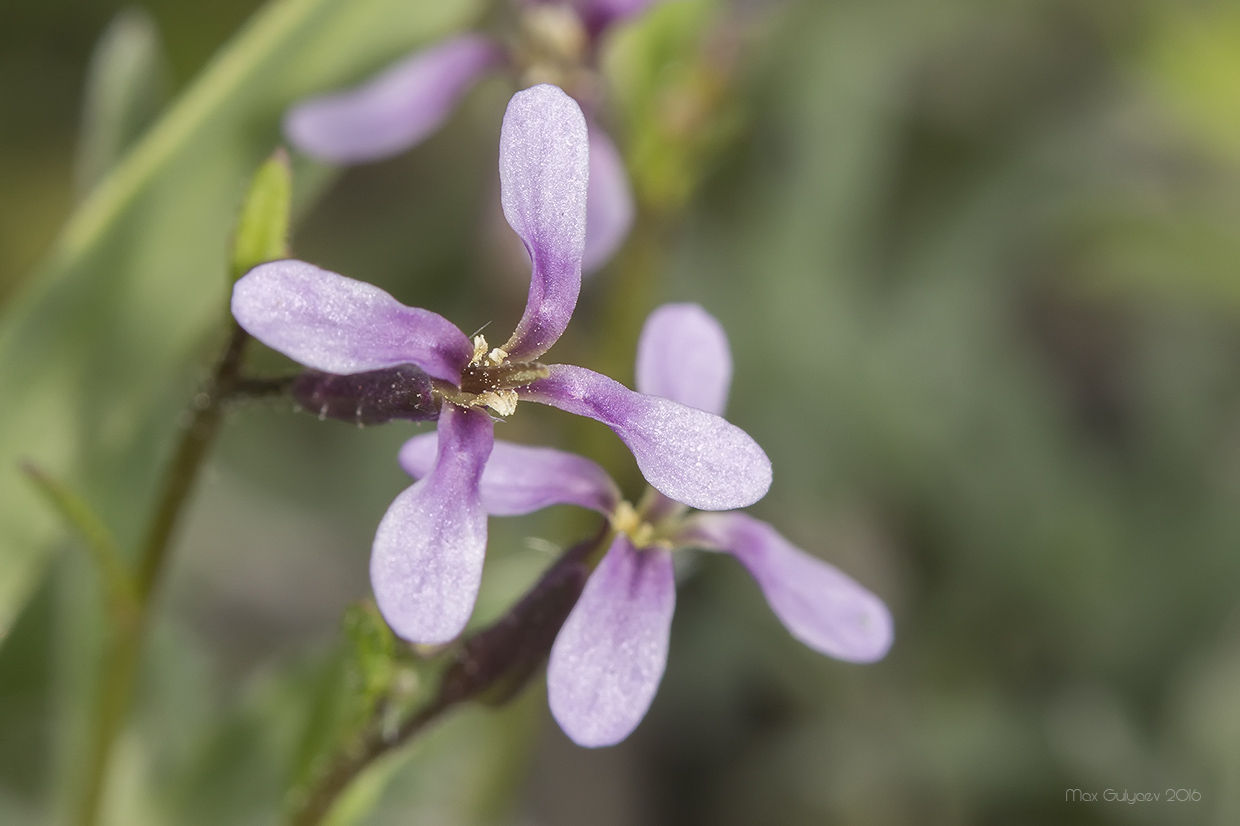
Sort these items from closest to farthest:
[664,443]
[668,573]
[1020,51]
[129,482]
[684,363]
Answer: [664,443] → [668,573] → [684,363] → [129,482] → [1020,51]

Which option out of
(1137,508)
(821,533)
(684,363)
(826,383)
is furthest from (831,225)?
(684,363)

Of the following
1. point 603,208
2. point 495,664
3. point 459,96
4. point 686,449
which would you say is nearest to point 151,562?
point 495,664

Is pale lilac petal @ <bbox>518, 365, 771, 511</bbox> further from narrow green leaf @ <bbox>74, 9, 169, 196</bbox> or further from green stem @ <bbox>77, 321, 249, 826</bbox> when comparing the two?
narrow green leaf @ <bbox>74, 9, 169, 196</bbox>

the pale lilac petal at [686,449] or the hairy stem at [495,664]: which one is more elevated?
the pale lilac petal at [686,449]

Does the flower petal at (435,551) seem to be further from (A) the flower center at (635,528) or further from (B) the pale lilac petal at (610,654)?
(A) the flower center at (635,528)

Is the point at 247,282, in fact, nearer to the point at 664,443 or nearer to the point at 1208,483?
the point at 664,443

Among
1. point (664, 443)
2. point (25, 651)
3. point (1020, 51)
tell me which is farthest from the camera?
point (1020, 51)

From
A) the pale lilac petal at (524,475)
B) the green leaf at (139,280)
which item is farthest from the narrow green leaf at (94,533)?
the pale lilac petal at (524,475)

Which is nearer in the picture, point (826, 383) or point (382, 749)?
point (382, 749)
